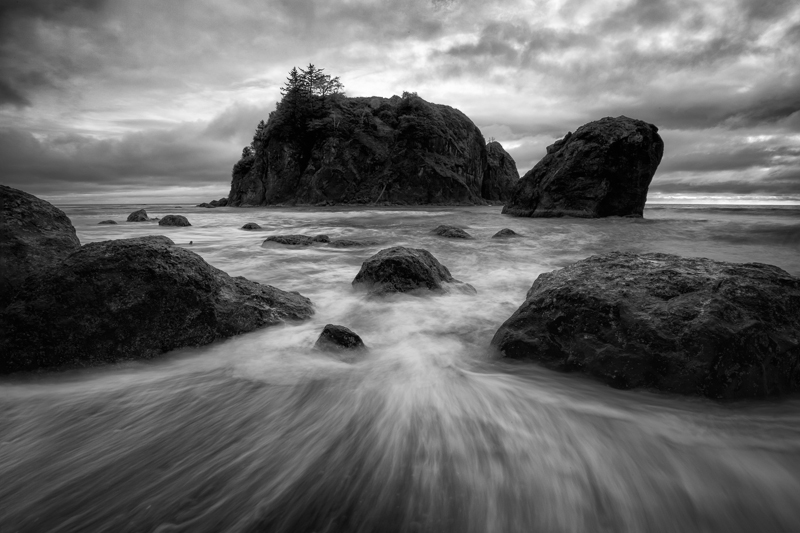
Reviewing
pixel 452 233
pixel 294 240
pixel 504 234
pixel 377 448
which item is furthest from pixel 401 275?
pixel 504 234

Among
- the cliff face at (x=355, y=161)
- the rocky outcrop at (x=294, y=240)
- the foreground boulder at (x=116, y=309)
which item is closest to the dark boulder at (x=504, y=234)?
the rocky outcrop at (x=294, y=240)

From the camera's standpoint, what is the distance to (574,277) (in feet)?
9.47

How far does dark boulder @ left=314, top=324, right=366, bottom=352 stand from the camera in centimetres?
305

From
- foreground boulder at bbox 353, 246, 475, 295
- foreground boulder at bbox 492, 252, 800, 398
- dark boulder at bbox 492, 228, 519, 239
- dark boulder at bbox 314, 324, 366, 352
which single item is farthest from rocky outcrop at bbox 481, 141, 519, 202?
dark boulder at bbox 314, 324, 366, 352

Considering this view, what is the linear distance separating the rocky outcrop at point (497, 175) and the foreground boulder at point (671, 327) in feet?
163

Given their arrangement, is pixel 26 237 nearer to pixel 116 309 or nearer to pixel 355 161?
pixel 116 309

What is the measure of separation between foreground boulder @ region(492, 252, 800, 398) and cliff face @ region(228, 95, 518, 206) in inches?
1418

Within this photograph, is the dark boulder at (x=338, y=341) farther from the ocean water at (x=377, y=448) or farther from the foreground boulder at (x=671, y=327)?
the foreground boulder at (x=671, y=327)

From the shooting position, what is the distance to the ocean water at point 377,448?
154 cm

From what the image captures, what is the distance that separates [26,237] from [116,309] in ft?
4.77

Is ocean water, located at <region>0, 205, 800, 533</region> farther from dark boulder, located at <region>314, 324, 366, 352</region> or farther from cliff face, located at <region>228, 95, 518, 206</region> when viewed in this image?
cliff face, located at <region>228, 95, 518, 206</region>

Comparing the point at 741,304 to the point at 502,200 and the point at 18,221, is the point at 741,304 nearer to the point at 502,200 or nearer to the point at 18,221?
the point at 18,221

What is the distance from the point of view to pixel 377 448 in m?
1.99

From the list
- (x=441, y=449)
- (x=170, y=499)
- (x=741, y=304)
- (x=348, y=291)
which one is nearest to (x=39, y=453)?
(x=170, y=499)
